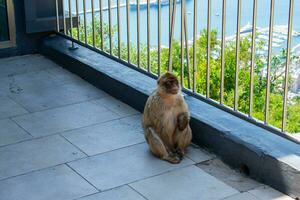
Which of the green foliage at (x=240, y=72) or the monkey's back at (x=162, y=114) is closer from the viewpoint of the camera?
the monkey's back at (x=162, y=114)

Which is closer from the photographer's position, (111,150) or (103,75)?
(111,150)

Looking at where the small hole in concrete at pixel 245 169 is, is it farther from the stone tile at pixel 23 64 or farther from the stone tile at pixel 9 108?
the stone tile at pixel 23 64

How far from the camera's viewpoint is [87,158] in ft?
16.6

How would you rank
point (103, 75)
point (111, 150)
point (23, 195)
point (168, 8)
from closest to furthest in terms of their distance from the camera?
point (23, 195) < point (111, 150) < point (168, 8) < point (103, 75)

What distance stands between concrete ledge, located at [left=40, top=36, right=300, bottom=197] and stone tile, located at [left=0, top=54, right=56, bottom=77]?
538 mm

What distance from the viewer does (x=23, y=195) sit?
4.51 meters

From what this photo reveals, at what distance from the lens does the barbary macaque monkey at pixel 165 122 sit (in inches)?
194

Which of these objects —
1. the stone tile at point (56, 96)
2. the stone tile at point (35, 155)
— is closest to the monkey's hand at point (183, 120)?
the stone tile at point (35, 155)

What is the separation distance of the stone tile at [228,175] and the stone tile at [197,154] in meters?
0.06

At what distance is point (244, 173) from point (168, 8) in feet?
4.97

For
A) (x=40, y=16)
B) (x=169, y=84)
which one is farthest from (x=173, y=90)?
(x=40, y=16)

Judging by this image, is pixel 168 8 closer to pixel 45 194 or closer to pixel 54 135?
pixel 54 135

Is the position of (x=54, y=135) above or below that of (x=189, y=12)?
below

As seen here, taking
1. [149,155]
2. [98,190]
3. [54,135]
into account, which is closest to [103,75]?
[54,135]
